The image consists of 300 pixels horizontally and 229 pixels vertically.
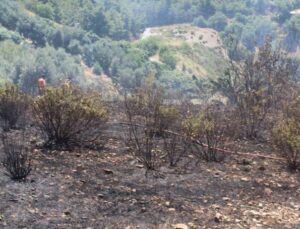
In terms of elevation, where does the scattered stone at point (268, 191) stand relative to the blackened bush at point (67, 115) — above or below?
below

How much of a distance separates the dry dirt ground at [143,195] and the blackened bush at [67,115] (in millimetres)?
435

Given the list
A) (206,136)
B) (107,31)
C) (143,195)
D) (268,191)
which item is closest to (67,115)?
(206,136)

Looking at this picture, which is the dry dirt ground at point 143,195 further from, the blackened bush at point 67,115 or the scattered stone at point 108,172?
the blackened bush at point 67,115

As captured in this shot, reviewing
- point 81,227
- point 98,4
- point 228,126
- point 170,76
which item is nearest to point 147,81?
point 228,126

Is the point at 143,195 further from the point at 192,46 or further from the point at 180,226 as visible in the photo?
the point at 192,46

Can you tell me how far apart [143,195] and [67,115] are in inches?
85.6

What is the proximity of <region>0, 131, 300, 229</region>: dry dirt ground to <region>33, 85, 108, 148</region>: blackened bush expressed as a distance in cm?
43

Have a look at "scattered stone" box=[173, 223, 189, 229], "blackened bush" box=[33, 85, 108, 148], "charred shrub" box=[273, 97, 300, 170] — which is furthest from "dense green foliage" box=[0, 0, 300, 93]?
"scattered stone" box=[173, 223, 189, 229]

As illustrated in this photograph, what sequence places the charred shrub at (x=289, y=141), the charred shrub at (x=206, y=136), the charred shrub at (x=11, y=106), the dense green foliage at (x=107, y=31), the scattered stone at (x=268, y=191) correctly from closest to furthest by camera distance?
the scattered stone at (x=268, y=191)
the charred shrub at (x=289, y=141)
the charred shrub at (x=206, y=136)
the charred shrub at (x=11, y=106)
the dense green foliage at (x=107, y=31)

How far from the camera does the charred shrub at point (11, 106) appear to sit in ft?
26.2

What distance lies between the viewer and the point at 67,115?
6.43m

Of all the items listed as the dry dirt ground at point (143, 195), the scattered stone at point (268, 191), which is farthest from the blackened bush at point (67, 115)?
the scattered stone at point (268, 191)

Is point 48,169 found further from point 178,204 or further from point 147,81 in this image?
point 147,81

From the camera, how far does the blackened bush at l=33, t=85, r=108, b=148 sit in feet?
21.0
